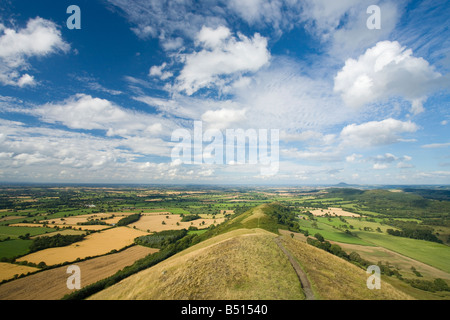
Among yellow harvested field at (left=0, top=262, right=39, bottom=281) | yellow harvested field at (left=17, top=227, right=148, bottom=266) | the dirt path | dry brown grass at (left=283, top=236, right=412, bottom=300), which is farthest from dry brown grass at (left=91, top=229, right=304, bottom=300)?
yellow harvested field at (left=17, top=227, right=148, bottom=266)

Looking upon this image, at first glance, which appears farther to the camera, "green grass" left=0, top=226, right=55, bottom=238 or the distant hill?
"green grass" left=0, top=226, right=55, bottom=238

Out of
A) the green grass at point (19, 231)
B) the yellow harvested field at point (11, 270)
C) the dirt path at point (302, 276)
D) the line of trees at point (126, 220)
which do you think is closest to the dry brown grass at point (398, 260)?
the dirt path at point (302, 276)

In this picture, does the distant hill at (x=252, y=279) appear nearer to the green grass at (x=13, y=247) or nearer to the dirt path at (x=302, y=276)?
the dirt path at (x=302, y=276)

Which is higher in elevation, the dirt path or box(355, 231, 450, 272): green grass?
the dirt path

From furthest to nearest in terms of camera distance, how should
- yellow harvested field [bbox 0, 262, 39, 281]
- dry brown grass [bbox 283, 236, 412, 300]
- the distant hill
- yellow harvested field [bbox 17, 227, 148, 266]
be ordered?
yellow harvested field [bbox 17, 227, 148, 266] < yellow harvested field [bbox 0, 262, 39, 281] < dry brown grass [bbox 283, 236, 412, 300] < the distant hill

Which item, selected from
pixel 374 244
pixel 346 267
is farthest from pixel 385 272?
pixel 374 244

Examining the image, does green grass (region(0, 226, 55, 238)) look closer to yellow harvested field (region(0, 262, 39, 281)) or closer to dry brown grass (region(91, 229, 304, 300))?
yellow harvested field (region(0, 262, 39, 281))
